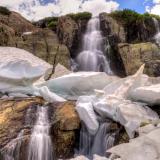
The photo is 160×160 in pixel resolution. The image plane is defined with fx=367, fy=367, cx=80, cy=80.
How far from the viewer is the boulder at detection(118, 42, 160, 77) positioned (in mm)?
20244

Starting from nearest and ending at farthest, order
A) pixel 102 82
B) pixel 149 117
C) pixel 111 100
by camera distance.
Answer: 1. pixel 149 117
2. pixel 111 100
3. pixel 102 82

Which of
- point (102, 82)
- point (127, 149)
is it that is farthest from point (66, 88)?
point (127, 149)

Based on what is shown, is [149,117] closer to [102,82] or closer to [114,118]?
[114,118]

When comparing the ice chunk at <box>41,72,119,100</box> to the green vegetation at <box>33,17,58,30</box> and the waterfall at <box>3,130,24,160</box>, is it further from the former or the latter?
the green vegetation at <box>33,17,58,30</box>

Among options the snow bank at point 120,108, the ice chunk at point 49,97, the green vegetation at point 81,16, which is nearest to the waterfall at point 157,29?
the green vegetation at point 81,16

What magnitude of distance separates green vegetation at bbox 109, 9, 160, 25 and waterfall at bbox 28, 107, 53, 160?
17.8m

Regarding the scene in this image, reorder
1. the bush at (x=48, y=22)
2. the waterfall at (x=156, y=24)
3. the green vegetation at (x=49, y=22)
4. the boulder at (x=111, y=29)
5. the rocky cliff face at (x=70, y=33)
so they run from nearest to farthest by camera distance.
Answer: the rocky cliff face at (x=70, y=33) < the boulder at (x=111, y=29) < the green vegetation at (x=49, y=22) < the bush at (x=48, y=22) < the waterfall at (x=156, y=24)

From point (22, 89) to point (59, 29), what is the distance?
12289mm

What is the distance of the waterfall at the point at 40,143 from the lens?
739cm

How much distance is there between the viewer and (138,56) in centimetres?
2041

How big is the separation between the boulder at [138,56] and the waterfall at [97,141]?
12.9m

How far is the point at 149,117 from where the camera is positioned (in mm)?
7090

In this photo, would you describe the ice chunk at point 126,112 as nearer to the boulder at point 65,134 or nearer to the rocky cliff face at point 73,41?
the boulder at point 65,134

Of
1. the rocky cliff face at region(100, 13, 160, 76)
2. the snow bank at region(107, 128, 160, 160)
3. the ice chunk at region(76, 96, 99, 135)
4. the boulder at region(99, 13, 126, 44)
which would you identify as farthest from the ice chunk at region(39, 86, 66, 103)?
the boulder at region(99, 13, 126, 44)
